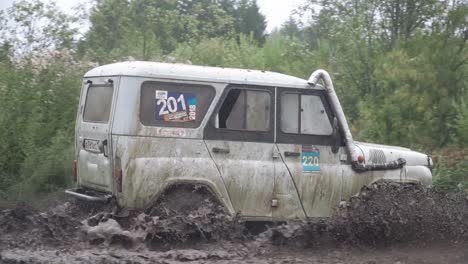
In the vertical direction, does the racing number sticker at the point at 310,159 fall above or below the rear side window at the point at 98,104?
below

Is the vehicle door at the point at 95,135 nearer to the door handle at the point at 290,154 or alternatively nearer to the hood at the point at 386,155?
the door handle at the point at 290,154

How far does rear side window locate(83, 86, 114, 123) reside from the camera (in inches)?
309

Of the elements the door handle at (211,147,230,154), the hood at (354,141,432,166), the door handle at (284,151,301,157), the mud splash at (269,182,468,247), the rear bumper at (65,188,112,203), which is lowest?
the mud splash at (269,182,468,247)

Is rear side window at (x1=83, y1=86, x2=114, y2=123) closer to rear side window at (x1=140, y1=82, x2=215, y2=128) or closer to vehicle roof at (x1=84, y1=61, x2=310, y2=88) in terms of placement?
vehicle roof at (x1=84, y1=61, x2=310, y2=88)

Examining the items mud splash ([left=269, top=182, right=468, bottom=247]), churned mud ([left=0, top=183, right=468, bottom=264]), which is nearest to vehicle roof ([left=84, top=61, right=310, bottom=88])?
churned mud ([left=0, top=183, right=468, bottom=264])

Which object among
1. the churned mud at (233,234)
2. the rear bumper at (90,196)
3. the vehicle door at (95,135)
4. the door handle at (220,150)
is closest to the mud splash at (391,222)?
the churned mud at (233,234)

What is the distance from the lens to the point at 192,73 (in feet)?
25.5

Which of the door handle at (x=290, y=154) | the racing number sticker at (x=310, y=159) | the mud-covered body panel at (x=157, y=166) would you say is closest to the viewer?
the mud-covered body panel at (x=157, y=166)

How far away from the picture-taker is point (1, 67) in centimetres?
1257

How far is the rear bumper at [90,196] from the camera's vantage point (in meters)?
7.66

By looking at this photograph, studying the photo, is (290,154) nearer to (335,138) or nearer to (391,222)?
(335,138)

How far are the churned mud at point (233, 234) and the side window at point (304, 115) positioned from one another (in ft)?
3.01

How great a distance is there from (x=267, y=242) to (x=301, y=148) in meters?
1.37

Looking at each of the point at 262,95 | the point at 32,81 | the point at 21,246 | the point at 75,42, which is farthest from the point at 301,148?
the point at 75,42
